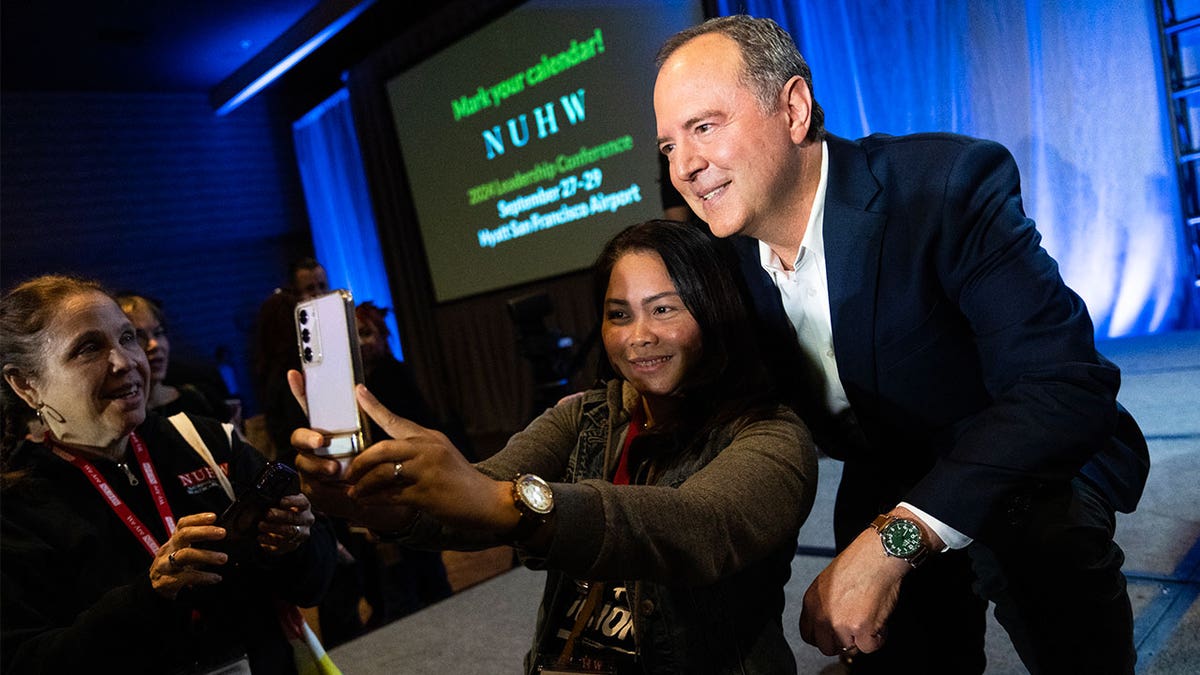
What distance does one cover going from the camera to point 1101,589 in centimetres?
112

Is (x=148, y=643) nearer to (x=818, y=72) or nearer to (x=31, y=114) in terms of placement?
(x=818, y=72)

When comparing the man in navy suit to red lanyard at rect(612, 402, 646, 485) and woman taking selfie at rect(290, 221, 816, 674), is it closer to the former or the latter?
woman taking selfie at rect(290, 221, 816, 674)

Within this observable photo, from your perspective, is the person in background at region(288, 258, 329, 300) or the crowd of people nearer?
the crowd of people

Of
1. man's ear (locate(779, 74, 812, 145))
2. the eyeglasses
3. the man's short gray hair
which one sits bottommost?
the eyeglasses

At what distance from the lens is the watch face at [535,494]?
0.79m

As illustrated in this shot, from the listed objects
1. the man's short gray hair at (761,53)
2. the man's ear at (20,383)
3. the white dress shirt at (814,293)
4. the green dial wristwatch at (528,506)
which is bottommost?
the green dial wristwatch at (528,506)

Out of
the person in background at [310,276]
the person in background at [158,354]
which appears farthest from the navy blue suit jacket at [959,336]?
the person in background at [310,276]

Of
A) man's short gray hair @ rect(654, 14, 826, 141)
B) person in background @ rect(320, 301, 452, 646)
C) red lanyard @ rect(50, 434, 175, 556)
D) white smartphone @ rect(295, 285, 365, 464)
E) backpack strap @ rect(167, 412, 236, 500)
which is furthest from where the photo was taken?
person in background @ rect(320, 301, 452, 646)

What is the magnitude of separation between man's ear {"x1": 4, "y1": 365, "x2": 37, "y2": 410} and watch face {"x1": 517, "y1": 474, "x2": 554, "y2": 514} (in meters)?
1.13

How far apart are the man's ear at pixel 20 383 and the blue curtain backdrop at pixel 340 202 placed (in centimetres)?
612

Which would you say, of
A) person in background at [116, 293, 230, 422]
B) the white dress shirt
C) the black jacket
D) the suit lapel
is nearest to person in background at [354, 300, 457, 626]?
person in background at [116, 293, 230, 422]

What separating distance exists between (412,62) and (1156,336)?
17.6 ft

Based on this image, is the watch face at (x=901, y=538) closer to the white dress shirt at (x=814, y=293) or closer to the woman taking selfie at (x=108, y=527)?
the white dress shirt at (x=814, y=293)

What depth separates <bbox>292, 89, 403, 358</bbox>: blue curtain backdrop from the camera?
25.8ft
